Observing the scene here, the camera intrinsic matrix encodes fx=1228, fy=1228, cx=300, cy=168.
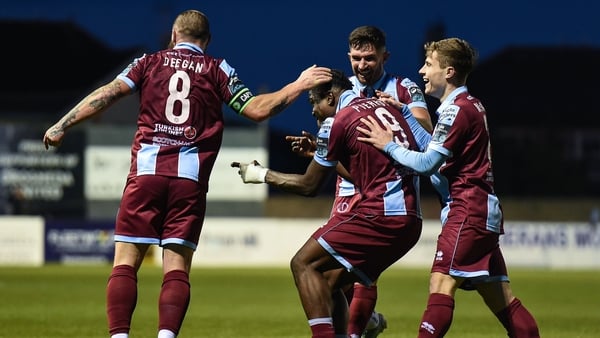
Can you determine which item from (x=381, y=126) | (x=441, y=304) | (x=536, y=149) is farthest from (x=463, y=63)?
(x=536, y=149)

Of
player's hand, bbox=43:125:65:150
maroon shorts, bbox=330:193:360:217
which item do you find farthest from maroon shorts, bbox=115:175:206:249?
maroon shorts, bbox=330:193:360:217

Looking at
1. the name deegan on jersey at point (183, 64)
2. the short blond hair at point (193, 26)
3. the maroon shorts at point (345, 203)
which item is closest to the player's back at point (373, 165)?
the maroon shorts at point (345, 203)

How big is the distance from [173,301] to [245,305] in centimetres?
984

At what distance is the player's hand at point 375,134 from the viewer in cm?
808

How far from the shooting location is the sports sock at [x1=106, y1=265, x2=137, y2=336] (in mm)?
8336

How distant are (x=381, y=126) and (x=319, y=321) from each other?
1.36 meters

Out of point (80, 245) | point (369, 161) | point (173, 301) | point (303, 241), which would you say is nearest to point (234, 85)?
point (369, 161)

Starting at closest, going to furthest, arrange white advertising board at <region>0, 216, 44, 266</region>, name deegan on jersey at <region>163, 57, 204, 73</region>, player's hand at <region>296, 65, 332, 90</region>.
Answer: player's hand at <region>296, 65, 332, 90</region>
name deegan on jersey at <region>163, 57, 204, 73</region>
white advertising board at <region>0, 216, 44, 266</region>

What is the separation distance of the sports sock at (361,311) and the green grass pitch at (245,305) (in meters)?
2.80

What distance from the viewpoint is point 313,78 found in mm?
8445

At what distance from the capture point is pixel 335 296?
29.0ft

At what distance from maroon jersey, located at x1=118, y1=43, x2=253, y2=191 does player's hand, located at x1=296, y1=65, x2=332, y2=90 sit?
0.42 meters

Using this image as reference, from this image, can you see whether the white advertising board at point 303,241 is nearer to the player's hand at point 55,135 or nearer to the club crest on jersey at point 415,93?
the club crest on jersey at point 415,93

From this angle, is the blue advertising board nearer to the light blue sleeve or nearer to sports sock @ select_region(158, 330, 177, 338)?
sports sock @ select_region(158, 330, 177, 338)
